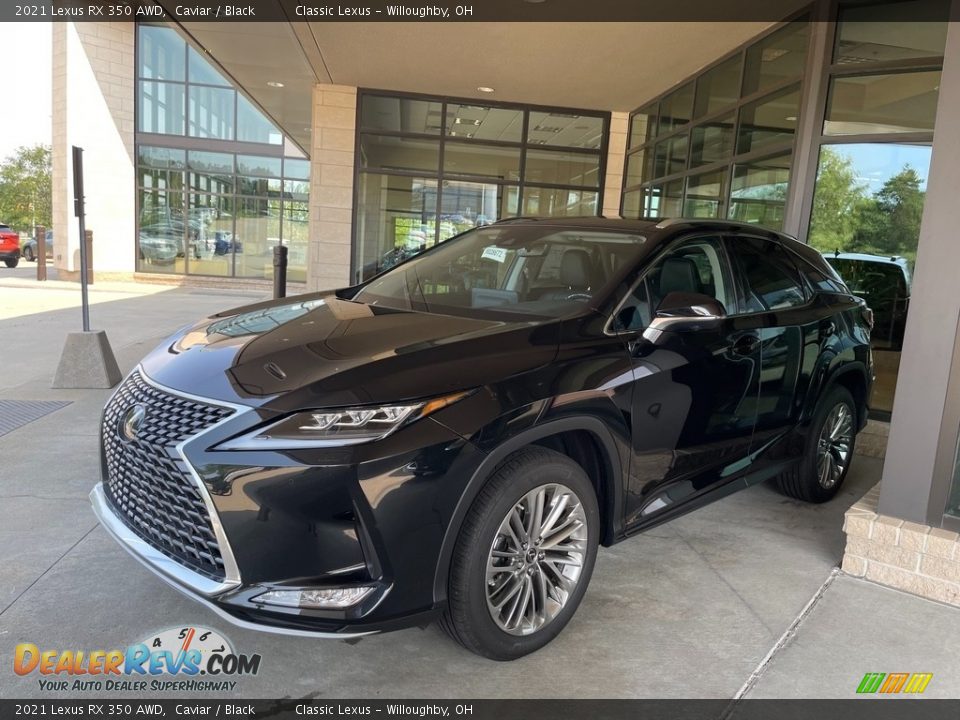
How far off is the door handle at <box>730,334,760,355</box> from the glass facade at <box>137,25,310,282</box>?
71.4ft

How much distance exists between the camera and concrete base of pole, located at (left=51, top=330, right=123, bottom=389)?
6828 millimetres

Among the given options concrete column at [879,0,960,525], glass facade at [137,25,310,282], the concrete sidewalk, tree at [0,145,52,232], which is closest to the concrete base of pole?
the concrete sidewalk

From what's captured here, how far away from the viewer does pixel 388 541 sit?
2258 millimetres

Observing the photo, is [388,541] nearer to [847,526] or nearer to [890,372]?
[847,526]

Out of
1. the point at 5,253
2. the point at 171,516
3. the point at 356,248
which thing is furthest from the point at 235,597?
the point at 5,253

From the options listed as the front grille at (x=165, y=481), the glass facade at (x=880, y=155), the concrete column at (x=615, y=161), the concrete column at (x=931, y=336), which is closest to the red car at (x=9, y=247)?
the concrete column at (x=615, y=161)

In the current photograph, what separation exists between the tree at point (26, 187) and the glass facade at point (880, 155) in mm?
41573

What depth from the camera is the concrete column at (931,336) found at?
3.24m

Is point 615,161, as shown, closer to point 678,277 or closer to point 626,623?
point 678,277

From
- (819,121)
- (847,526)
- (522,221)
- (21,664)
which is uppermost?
(819,121)

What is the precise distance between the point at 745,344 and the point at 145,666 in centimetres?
298

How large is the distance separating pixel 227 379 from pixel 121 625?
1.18m

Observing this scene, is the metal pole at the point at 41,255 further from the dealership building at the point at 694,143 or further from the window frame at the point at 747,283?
the window frame at the point at 747,283

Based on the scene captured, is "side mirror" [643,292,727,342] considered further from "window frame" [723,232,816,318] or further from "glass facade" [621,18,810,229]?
"glass facade" [621,18,810,229]
